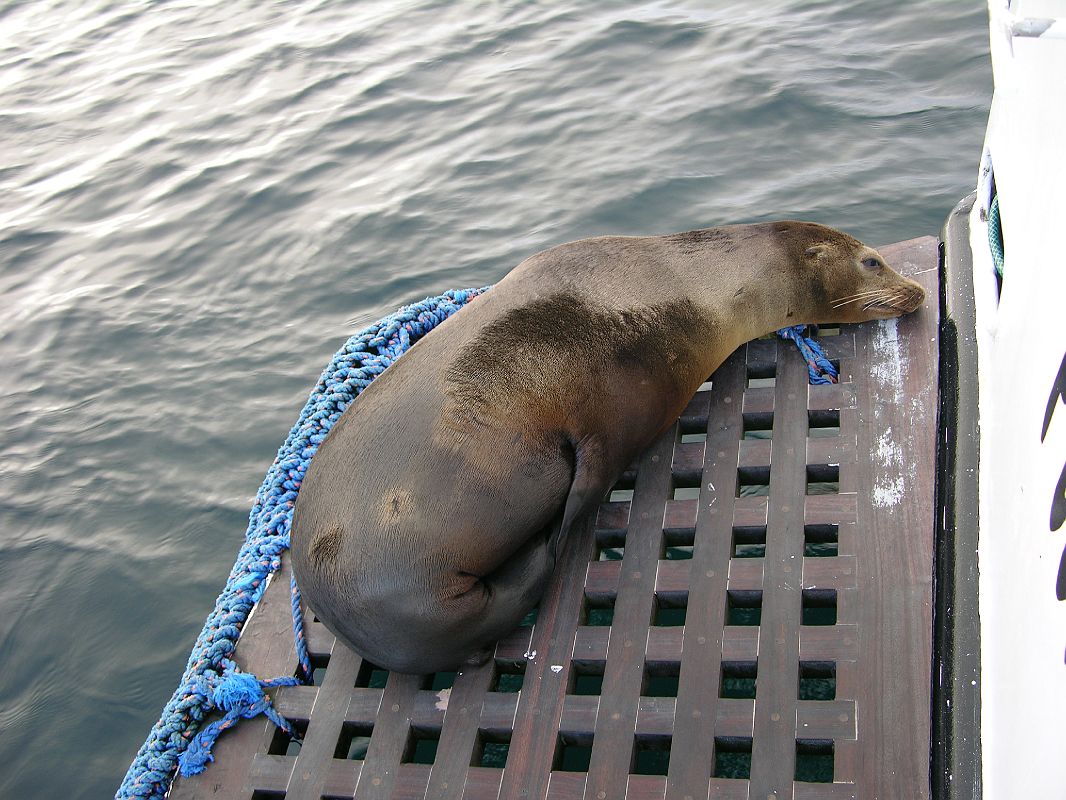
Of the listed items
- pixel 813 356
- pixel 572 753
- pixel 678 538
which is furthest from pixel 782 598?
pixel 813 356

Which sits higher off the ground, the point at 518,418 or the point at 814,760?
the point at 518,418

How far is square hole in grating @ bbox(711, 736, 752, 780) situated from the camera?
272 cm

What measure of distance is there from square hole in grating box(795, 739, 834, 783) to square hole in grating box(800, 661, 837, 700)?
0.61ft

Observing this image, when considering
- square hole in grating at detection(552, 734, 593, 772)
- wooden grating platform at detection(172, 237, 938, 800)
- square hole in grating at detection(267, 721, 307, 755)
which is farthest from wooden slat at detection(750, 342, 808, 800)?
square hole in grating at detection(267, 721, 307, 755)

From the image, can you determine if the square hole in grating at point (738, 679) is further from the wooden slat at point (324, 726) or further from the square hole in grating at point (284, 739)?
the square hole in grating at point (284, 739)

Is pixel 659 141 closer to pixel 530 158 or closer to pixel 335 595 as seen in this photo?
pixel 530 158

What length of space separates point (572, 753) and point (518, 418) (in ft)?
3.70

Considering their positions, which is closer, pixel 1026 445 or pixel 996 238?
pixel 1026 445

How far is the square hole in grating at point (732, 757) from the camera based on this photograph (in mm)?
2719

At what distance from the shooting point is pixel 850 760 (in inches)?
101

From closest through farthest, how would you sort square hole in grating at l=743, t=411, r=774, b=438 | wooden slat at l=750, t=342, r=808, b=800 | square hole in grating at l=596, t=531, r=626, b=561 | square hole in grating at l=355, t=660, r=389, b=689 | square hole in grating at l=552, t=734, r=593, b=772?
wooden slat at l=750, t=342, r=808, b=800 → square hole in grating at l=552, t=734, r=593, b=772 → square hole in grating at l=355, t=660, r=389, b=689 → square hole in grating at l=596, t=531, r=626, b=561 → square hole in grating at l=743, t=411, r=774, b=438

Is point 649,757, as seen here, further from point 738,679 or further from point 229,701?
point 229,701

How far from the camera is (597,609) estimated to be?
346cm

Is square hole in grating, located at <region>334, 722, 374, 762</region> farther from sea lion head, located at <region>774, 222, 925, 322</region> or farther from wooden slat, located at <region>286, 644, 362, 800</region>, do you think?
sea lion head, located at <region>774, 222, 925, 322</region>
